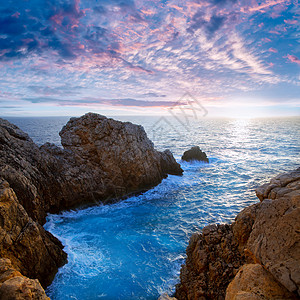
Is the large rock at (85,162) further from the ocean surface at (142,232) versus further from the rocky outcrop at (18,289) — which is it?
the rocky outcrop at (18,289)

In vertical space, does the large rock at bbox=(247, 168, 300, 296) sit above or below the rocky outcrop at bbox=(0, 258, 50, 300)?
above

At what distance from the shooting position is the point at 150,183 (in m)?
24.0

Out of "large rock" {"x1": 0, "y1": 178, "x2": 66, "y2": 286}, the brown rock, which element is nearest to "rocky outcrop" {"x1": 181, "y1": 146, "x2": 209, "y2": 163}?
"large rock" {"x1": 0, "y1": 178, "x2": 66, "y2": 286}

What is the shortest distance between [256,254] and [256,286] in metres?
0.96

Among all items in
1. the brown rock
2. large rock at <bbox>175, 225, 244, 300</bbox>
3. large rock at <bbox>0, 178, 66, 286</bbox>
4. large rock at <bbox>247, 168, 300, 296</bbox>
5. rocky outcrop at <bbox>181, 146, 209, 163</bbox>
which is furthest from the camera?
rocky outcrop at <bbox>181, 146, 209, 163</bbox>

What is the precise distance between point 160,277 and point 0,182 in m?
9.33

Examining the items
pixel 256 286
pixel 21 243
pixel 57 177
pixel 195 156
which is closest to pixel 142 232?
pixel 21 243

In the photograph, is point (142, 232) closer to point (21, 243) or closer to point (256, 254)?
point (21, 243)

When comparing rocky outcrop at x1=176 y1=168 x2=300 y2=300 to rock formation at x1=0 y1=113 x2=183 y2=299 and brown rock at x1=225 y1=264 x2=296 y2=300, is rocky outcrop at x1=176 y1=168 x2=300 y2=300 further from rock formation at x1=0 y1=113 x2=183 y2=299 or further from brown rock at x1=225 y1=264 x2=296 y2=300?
rock formation at x1=0 y1=113 x2=183 y2=299

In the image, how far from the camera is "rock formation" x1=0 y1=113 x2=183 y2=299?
8.88 m

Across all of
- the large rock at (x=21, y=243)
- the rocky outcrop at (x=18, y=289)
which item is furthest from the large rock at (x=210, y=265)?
the large rock at (x=21, y=243)

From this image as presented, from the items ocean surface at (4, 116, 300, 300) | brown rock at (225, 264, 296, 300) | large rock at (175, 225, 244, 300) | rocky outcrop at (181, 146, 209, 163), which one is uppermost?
brown rock at (225, 264, 296, 300)

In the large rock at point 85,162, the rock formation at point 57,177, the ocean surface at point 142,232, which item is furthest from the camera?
the large rock at point 85,162

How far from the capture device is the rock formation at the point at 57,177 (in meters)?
8.88
